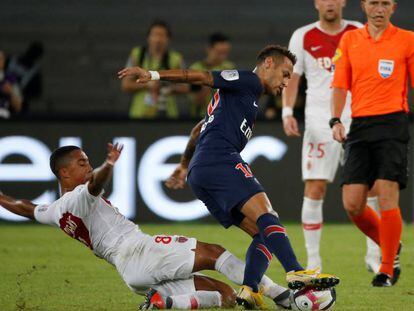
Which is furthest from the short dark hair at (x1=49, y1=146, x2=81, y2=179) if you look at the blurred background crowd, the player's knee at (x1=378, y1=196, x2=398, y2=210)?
the blurred background crowd

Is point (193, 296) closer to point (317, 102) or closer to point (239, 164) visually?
point (239, 164)

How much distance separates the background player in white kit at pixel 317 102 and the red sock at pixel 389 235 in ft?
3.53

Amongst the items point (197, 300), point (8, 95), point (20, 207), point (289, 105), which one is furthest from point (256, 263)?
point (8, 95)

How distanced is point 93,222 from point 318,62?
3253mm

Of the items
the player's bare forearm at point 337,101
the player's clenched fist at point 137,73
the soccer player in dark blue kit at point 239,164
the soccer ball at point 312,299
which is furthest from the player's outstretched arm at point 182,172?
the soccer ball at point 312,299

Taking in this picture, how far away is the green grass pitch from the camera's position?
716 cm

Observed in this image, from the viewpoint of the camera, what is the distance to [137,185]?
13062 millimetres

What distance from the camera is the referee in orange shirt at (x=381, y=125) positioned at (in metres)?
8.16

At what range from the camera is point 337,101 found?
8.43m

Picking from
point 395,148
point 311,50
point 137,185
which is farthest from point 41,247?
point 395,148

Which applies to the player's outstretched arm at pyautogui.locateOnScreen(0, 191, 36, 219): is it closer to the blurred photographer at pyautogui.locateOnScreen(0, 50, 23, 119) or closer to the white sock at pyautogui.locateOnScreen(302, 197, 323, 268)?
the white sock at pyautogui.locateOnScreen(302, 197, 323, 268)

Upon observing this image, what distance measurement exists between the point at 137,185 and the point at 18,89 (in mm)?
2728

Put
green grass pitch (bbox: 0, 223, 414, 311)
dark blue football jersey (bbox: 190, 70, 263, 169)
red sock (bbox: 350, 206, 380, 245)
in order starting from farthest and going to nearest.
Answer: red sock (bbox: 350, 206, 380, 245) < green grass pitch (bbox: 0, 223, 414, 311) < dark blue football jersey (bbox: 190, 70, 263, 169)

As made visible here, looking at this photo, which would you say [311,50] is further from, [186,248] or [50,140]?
[50,140]
